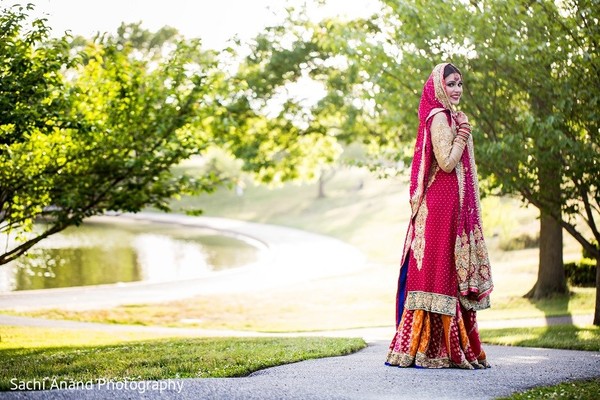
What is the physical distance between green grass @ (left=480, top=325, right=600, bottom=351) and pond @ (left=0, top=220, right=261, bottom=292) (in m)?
13.7

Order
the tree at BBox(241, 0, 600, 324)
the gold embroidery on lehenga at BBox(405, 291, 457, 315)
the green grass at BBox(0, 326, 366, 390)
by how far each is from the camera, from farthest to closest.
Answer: the tree at BBox(241, 0, 600, 324)
the gold embroidery on lehenga at BBox(405, 291, 457, 315)
the green grass at BBox(0, 326, 366, 390)

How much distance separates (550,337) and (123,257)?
24.0 m

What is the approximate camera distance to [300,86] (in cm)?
2169

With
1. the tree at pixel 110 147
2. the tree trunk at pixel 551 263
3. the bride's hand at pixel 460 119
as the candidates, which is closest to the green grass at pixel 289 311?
the tree trunk at pixel 551 263

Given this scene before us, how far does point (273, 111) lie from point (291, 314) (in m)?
5.97

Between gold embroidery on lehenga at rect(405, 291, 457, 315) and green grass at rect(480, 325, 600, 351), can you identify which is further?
green grass at rect(480, 325, 600, 351)

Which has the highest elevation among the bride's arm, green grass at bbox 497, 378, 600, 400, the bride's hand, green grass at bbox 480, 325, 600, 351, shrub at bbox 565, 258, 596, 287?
the bride's hand

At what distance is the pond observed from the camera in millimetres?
25734

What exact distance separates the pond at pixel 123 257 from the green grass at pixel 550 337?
1366 centimetres

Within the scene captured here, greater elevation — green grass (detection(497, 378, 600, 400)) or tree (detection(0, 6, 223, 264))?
tree (detection(0, 6, 223, 264))

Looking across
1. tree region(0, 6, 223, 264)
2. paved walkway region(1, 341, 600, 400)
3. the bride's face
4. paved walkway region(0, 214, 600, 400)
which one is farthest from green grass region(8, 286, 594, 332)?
the bride's face

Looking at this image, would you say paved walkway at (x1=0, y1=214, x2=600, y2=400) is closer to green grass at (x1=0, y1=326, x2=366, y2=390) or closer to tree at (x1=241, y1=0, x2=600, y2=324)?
green grass at (x1=0, y1=326, x2=366, y2=390)

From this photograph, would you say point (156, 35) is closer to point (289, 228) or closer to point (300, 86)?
point (289, 228)

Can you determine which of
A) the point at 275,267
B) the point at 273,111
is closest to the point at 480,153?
the point at 273,111
